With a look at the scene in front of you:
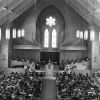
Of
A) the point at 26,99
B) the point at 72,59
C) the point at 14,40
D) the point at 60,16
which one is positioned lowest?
the point at 26,99

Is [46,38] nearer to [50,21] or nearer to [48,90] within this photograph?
[50,21]

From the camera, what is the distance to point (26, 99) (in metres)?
18.1

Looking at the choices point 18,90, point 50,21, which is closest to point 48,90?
point 18,90

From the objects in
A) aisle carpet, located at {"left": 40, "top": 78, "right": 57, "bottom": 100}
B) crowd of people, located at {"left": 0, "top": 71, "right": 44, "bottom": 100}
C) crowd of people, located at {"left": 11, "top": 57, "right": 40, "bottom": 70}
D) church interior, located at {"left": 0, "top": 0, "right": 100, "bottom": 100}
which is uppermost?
church interior, located at {"left": 0, "top": 0, "right": 100, "bottom": 100}

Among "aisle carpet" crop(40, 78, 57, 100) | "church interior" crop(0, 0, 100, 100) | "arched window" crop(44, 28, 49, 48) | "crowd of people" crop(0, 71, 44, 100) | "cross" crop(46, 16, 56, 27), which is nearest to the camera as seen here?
"crowd of people" crop(0, 71, 44, 100)

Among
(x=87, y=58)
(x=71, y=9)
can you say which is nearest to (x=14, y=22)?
(x=71, y=9)

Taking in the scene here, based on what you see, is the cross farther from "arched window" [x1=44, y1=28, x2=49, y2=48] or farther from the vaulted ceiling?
the vaulted ceiling

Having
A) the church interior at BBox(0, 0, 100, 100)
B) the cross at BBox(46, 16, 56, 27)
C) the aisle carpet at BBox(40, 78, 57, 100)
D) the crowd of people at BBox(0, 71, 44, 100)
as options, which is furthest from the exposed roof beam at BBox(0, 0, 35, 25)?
the crowd of people at BBox(0, 71, 44, 100)

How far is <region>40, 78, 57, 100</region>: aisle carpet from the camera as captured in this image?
22.0 meters

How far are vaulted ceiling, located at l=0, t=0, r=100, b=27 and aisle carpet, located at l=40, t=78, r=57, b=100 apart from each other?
7460 mm

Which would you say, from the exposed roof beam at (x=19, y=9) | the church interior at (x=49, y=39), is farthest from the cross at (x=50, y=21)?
the exposed roof beam at (x=19, y=9)

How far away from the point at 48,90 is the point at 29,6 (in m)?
15.1

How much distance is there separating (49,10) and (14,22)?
471cm

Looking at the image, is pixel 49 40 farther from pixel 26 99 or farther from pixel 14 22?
pixel 26 99
